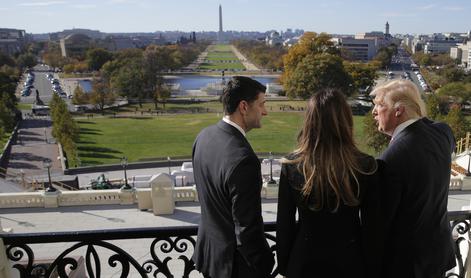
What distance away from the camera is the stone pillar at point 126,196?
14.2 metres

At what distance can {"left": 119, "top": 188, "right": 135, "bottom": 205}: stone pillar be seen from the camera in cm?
1424

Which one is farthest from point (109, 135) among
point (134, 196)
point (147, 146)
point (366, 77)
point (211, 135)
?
point (211, 135)

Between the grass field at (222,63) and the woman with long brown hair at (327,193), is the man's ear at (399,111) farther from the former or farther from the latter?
the grass field at (222,63)

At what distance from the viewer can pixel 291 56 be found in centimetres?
5250

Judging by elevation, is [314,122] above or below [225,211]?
above

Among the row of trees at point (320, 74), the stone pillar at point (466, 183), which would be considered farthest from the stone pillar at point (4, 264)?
the row of trees at point (320, 74)

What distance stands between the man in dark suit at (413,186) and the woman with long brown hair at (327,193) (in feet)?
0.53

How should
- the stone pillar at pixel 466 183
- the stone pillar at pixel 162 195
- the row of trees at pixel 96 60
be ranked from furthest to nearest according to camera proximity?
the row of trees at pixel 96 60 → the stone pillar at pixel 466 183 → the stone pillar at pixel 162 195

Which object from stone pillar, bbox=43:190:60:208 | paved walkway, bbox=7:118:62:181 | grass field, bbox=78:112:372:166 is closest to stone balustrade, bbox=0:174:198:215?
stone pillar, bbox=43:190:60:208

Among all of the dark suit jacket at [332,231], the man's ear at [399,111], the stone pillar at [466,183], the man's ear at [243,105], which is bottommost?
the stone pillar at [466,183]

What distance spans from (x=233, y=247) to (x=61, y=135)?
31.3 metres

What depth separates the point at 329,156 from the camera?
2.39 meters

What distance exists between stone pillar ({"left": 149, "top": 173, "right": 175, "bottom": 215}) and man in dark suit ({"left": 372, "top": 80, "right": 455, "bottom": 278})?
11.1m

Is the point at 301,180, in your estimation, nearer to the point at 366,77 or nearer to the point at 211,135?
the point at 211,135
